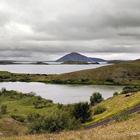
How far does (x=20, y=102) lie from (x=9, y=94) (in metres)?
24.8

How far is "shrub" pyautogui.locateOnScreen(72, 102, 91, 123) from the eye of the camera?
203 feet

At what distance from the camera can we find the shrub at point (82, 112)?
2433 inches

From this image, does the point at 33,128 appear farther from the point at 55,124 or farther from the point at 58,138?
the point at 58,138

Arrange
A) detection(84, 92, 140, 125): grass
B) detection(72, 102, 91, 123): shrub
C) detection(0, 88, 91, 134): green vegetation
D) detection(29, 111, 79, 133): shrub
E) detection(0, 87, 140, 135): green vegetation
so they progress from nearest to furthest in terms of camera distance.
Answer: detection(29, 111, 79, 133): shrub < detection(0, 88, 91, 134): green vegetation < detection(0, 87, 140, 135): green vegetation < detection(84, 92, 140, 125): grass < detection(72, 102, 91, 123): shrub

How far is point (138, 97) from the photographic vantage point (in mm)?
66250

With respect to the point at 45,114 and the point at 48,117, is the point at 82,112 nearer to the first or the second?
the point at 45,114

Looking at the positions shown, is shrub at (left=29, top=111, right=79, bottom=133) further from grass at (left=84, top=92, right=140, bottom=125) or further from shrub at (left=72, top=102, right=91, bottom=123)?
shrub at (left=72, top=102, right=91, bottom=123)

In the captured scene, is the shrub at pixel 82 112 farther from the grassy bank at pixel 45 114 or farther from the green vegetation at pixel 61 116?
the grassy bank at pixel 45 114

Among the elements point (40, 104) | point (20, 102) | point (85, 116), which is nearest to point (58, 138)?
point (85, 116)

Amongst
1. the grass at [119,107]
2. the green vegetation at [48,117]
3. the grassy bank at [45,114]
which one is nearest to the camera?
the green vegetation at [48,117]

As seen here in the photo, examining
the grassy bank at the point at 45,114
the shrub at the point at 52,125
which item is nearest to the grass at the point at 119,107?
the grassy bank at the point at 45,114

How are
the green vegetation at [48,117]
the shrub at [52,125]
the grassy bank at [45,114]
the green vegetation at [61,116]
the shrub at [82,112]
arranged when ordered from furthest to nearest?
1. the shrub at [82,112]
2. the grassy bank at [45,114]
3. the green vegetation at [61,116]
4. the green vegetation at [48,117]
5. the shrub at [52,125]

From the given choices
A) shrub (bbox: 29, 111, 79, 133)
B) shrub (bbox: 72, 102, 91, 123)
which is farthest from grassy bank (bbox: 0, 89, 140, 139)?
shrub (bbox: 72, 102, 91, 123)

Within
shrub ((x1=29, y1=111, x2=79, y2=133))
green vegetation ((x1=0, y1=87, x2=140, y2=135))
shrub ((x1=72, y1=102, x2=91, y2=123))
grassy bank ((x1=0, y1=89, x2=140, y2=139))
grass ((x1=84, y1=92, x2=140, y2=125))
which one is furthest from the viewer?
shrub ((x1=72, y1=102, x2=91, y2=123))
